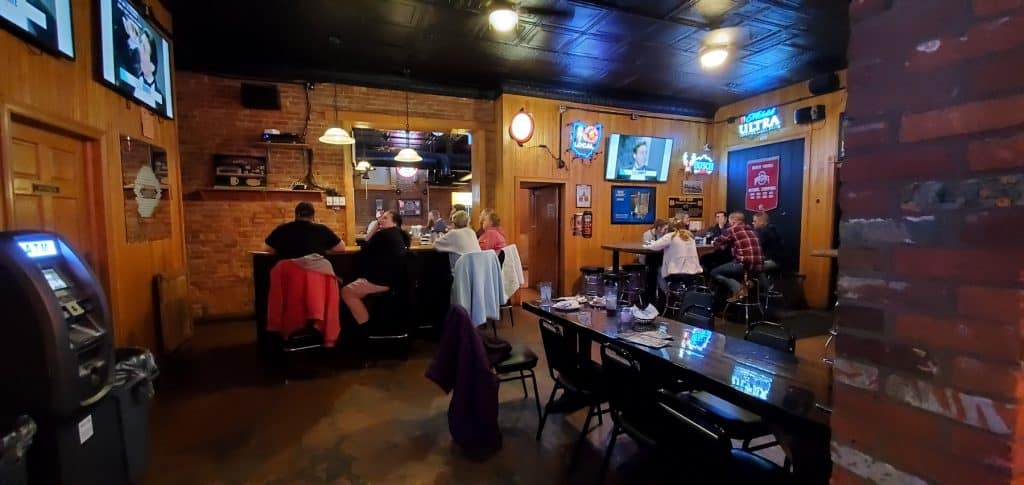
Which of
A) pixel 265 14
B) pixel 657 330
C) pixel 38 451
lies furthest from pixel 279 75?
pixel 657 330

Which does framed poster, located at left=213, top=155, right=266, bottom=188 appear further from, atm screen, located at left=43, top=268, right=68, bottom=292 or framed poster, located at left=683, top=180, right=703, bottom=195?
framed poster, located at left=683, top=180, right=703, bottom=195

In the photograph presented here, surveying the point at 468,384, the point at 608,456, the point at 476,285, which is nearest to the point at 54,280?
the point at 468,384

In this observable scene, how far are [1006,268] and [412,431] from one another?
9.15ft

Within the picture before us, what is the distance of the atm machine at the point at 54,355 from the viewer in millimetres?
1646

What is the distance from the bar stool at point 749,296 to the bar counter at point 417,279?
355 cm

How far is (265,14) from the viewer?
4.27 meters

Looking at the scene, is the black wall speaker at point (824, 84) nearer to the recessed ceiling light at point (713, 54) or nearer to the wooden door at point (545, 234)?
the recessed ceiling light at point (713, 54)

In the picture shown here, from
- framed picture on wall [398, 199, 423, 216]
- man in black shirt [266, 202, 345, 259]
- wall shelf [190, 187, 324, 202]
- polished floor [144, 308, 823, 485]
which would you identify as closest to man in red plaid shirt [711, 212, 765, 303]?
polished floor [144, 308, 823, 485]

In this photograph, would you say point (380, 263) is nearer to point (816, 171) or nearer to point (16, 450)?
point (16, 450)

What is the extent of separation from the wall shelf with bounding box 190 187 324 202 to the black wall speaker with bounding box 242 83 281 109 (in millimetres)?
1065

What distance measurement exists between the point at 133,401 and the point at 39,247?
86cm

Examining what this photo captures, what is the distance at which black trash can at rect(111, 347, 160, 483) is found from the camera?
2.08 metres

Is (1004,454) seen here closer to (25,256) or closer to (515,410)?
(515,410)

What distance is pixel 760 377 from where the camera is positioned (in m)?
1.89
